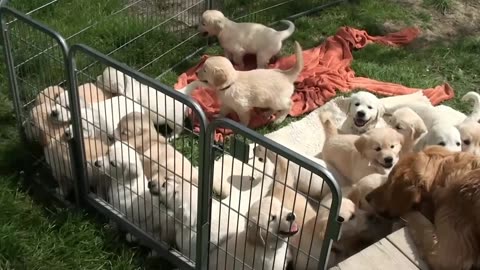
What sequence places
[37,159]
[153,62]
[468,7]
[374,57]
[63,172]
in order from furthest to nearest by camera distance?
[468,7] → [374,57] → [153,62] → [37,159] → [63,172]

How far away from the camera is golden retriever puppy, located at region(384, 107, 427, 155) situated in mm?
3701

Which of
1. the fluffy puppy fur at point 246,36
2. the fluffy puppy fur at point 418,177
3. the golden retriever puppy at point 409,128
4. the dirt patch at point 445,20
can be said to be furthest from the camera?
the dirt patch at point 445,20

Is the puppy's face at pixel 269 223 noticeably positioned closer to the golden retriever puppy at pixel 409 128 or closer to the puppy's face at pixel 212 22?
the golden retriever puppy at pixel 409 128

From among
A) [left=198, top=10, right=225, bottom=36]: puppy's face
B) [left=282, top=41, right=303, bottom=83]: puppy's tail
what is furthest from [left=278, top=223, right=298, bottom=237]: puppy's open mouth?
[left=198, top=10, right=225, bottom=36]: puppy's face

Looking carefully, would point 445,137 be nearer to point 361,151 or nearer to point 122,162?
point 361,151

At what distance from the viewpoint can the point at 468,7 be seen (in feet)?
19.6

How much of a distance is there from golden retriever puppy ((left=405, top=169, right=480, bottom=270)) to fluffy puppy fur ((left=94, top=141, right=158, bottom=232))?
51.7 inches

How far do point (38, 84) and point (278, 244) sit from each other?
1.76 m

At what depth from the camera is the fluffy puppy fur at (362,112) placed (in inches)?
155

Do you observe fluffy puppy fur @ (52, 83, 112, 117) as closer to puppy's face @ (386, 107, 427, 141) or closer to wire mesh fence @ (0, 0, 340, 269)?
wire mesh fence @ (0, 0, 340, 269)

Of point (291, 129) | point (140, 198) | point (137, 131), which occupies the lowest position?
point (291, 129)

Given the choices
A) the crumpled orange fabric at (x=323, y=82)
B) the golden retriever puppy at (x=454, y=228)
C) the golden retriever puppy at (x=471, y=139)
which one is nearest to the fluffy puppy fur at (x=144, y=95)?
the crumpled orange fabric at (x=323, y=82)

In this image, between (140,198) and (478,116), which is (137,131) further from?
(478,116)

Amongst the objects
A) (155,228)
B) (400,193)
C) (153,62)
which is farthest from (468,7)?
(155,228)
